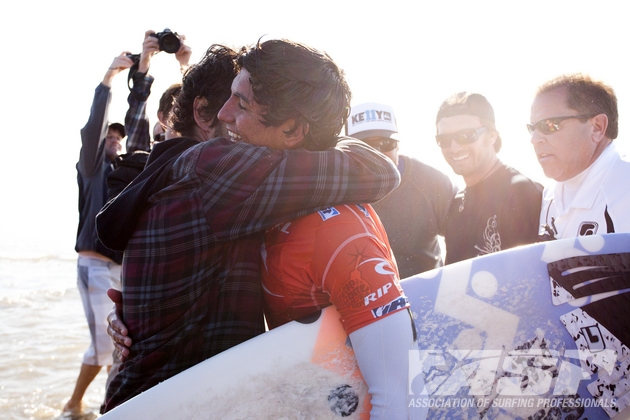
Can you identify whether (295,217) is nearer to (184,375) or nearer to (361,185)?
(361,185)

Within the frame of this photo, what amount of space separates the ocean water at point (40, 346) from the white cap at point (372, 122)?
3441 millimetres

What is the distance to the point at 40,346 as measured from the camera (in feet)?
20.4

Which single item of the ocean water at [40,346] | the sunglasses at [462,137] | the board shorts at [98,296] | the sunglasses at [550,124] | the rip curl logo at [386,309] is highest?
the sunglasses at [550,124]

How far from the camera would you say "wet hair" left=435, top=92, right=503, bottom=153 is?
10.8 feet

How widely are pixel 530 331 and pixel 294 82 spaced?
4.12 ft

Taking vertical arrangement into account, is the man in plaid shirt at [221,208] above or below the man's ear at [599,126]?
below

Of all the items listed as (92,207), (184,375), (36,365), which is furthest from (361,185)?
(36,365)

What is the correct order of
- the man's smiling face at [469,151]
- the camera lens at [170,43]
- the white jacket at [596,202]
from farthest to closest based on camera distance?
the camera lens at [170,43]
the man's smiling face at [469,151]
the white jacket at [596,202]

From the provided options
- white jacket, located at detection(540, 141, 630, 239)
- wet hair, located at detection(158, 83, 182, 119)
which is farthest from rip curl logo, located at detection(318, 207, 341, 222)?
white jacket, located at detection(540, 141, 630, 239)

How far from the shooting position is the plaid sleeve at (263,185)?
1223mm

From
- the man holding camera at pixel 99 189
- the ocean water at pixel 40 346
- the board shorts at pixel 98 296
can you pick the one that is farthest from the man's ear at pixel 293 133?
the ocean water at pixel 40 346

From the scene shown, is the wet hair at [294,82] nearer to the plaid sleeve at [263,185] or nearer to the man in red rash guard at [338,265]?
the plaid sleeve at [263,185]

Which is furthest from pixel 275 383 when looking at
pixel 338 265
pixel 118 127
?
pixel 118 127

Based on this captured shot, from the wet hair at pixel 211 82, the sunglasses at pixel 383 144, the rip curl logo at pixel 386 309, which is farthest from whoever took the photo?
the sunglasses at pixel 383 144
